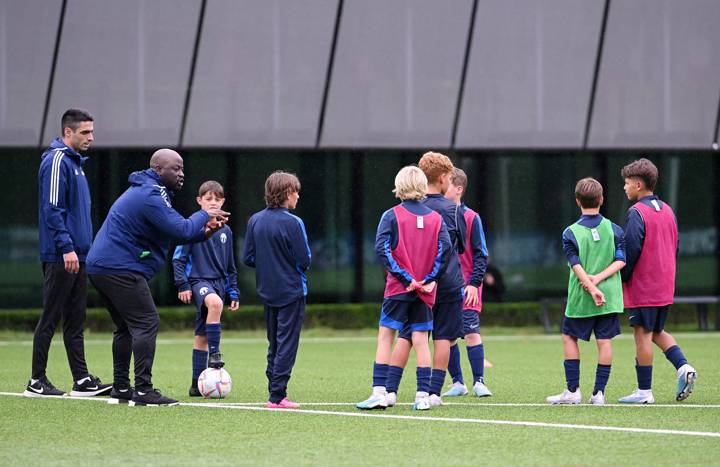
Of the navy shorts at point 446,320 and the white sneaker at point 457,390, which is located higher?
the navy shorts at point 446,320

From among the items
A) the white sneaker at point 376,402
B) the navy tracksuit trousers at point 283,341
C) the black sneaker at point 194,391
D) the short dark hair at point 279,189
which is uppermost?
the short dark hair at point 279,189

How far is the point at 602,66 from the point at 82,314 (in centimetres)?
1351

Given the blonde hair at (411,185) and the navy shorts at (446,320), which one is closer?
the blonde hair at (411,185)

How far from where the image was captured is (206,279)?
1052 centimetres

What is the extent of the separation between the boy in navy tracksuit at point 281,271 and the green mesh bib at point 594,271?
1987 mm

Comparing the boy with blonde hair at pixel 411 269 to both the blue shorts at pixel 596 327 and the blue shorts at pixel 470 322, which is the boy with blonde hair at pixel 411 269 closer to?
the blue shorts at pixel 596 327

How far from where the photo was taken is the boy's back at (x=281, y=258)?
896 centimetres

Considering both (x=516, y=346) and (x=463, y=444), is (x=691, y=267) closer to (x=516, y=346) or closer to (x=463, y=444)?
(x=516, y=346)

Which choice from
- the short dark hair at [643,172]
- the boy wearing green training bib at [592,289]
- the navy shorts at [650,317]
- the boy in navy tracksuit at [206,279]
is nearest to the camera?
the boy wearing green training bib at [592,289]

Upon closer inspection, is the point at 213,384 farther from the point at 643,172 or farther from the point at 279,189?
the point at 643,172

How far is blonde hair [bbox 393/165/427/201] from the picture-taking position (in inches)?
347

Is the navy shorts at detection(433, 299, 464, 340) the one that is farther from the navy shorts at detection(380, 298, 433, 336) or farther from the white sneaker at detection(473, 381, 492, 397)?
the white sneaker at detection(473, 381, 492, 397)

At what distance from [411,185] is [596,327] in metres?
1.79

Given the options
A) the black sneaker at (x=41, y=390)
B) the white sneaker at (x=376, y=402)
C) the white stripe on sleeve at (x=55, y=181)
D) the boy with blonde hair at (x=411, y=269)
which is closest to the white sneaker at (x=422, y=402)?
the boy with blonde hair at (x=411, y=269)
